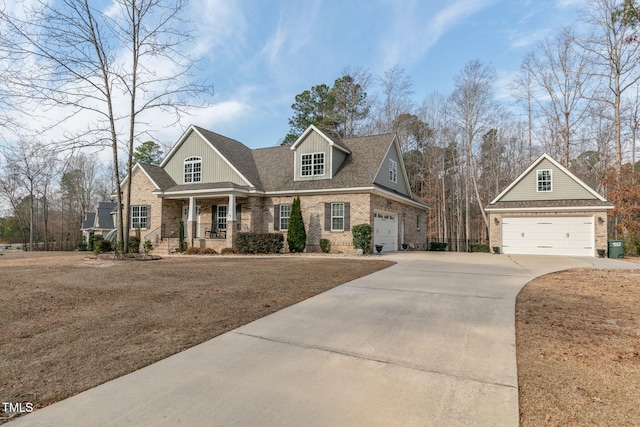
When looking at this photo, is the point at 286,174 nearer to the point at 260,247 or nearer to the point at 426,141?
the point at 260,247

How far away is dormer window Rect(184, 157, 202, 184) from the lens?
2067cm

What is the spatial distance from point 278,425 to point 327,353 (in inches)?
59.0

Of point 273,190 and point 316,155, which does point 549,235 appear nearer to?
point 316,155

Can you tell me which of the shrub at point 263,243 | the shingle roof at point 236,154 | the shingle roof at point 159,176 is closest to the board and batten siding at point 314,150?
the shingle roof at point 236,154

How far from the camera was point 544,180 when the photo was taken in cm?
1867

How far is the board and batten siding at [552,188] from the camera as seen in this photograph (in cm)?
1792

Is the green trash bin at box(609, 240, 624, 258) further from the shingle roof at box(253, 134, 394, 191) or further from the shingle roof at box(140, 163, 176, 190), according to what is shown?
the shingle roof at box(140, 163, 176, 190)

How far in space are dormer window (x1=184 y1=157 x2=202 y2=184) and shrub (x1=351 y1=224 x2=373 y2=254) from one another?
10.8m

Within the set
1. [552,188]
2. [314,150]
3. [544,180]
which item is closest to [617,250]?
[552,188]

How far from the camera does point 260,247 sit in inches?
693

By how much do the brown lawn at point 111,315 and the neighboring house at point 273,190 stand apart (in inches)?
316

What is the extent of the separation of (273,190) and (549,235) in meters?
15.3

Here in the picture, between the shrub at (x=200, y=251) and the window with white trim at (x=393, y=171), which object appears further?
the window with white trim at (x=393, y=171)

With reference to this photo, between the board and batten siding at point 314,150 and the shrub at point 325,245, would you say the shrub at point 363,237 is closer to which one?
the shrub at point 325,245
